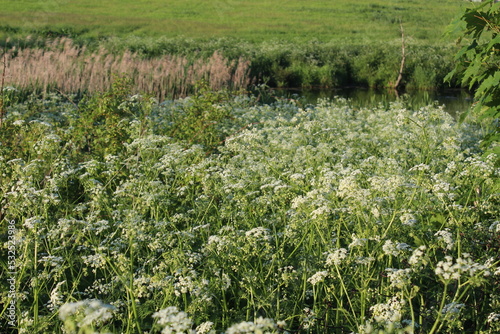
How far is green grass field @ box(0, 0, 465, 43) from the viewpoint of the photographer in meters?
39.9

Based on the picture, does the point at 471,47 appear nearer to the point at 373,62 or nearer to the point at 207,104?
the point at 207,104

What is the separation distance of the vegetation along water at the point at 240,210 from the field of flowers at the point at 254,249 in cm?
3

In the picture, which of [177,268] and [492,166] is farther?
[492,166]

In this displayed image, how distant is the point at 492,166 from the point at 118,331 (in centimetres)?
351

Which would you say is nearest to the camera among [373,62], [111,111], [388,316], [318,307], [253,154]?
[388,316]

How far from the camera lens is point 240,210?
5.11 m

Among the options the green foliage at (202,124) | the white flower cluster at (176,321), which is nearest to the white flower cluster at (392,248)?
the white flower cluster at (176,321)

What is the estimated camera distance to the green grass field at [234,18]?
39906mm

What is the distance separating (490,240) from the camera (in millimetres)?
4000

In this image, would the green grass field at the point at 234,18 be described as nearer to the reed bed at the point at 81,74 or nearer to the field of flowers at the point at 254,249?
the reed bed at the point at 81,74

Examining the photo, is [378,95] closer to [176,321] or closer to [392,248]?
[392,248]

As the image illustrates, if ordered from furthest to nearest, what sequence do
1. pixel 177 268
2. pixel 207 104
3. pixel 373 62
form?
pixel 373 62 → pixel 207 104 → pixel 177 268

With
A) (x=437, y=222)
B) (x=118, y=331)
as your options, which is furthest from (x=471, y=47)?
(x=118, y=331)

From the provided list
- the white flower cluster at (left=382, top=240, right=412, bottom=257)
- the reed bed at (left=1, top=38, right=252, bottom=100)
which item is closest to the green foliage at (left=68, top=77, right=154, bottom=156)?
the reed bed at (left=1, top=38, right=252, bottom=100)
